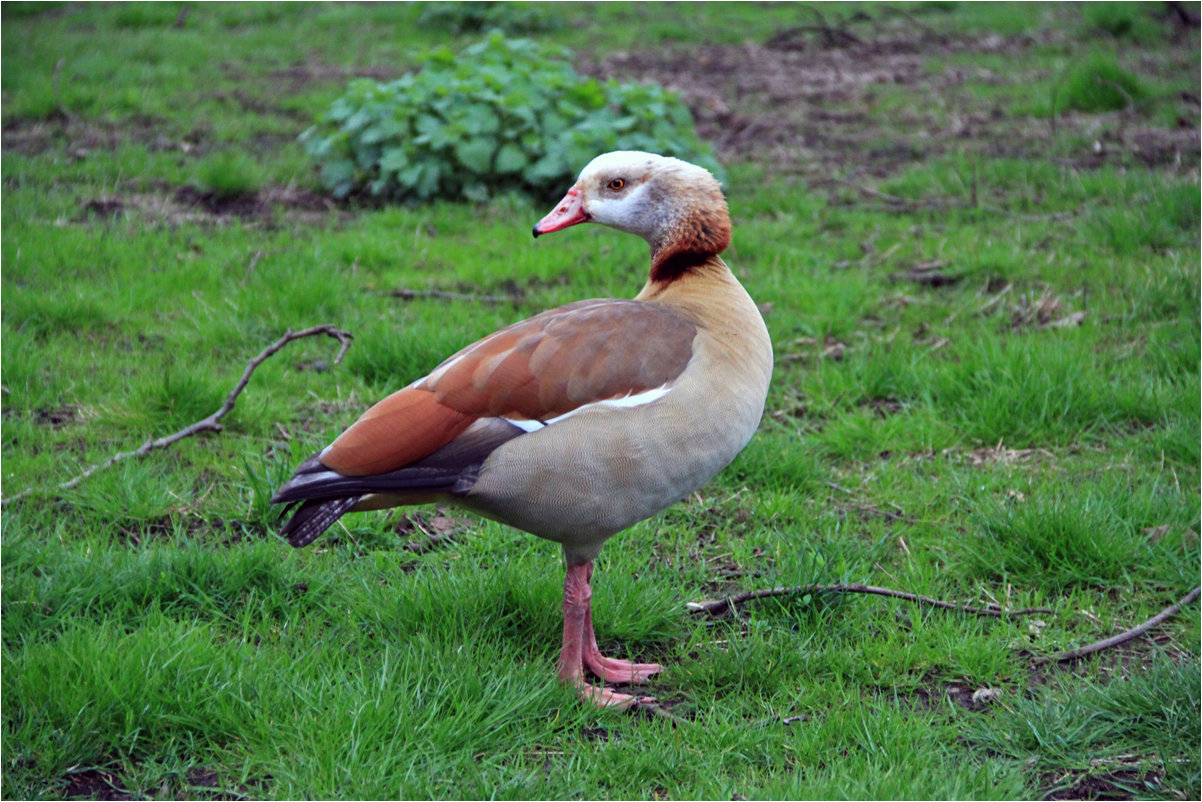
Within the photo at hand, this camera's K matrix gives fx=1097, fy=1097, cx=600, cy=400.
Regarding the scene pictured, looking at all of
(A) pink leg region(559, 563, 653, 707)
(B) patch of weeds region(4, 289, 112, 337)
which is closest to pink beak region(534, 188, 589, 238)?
(A) pink leg region(559, 563, 653, 707)

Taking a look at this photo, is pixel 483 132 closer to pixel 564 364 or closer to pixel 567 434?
pixel 564 364

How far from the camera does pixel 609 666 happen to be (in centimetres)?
327

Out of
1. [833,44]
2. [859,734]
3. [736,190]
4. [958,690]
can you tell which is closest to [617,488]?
[859,734]

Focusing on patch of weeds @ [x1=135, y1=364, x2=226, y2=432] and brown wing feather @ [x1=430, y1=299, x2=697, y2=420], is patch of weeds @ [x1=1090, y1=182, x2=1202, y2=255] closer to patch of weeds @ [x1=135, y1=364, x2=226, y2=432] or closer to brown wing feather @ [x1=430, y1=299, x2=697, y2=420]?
brown wing feather @ [x1=430, y1=299, x2=697, y2=420]

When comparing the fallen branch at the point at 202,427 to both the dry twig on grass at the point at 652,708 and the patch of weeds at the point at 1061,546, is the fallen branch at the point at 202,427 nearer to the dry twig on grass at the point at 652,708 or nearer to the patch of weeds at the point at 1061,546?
the dry twig on grass at the point at 652,708

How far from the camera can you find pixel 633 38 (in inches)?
476

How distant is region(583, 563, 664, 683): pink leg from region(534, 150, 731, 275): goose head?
42.5 inches

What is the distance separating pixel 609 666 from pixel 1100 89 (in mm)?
7652

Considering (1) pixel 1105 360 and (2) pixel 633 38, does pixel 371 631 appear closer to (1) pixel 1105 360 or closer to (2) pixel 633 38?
(1) pixel 1105 360

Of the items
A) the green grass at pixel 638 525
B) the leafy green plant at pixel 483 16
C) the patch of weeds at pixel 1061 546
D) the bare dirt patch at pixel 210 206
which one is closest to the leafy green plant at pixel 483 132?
the bare dirt patch at pixel 210 206

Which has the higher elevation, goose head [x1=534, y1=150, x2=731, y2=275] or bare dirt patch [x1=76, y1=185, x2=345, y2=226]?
goose head [x1=534, y1=150, x2=731, y2=275]

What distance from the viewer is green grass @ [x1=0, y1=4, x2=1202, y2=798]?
286 cm

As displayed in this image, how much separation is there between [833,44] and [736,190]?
4.92m

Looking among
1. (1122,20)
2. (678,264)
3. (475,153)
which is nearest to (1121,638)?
(678,264)
